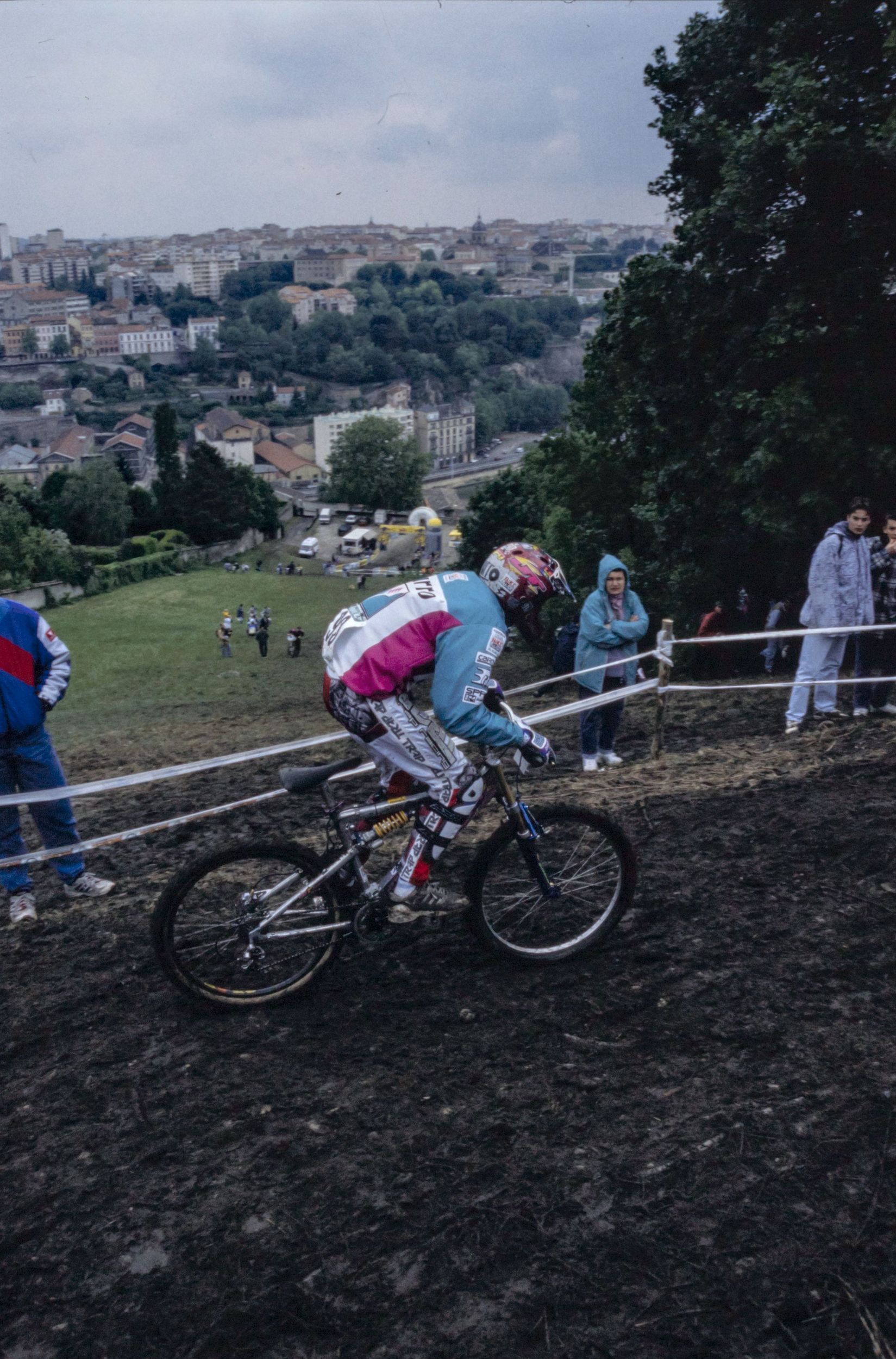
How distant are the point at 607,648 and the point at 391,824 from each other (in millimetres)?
4818

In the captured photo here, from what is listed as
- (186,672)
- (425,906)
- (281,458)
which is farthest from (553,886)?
(281,458)

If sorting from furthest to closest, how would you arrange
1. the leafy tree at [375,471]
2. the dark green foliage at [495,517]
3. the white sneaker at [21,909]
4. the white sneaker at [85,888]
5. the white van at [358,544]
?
the leafy tree at [375,471] → the white van at [358,544] → the dark green foliage at [495,517] → the white sneaker at [85,888] → the white sneaker at [21,909]

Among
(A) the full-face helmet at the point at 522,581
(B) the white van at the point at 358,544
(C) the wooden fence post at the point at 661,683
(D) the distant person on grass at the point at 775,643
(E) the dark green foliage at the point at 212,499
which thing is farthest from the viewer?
(B) the white van at the point at 358,544

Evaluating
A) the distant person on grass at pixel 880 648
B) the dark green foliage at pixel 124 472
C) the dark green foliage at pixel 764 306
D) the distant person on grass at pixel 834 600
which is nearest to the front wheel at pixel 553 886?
the distant person on grass at pixel 834 600

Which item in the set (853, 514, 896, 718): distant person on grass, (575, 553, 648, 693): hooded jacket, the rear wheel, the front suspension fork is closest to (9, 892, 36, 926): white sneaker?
the rear wheel

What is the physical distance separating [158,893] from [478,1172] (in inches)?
143

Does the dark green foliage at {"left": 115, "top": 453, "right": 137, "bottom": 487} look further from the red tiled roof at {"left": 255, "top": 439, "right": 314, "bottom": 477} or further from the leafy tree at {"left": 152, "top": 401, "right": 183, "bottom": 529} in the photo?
the red tiled roof at {"left": 255, "top": 439, "right": 314, "bottom": 477}

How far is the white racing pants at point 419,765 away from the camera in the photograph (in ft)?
17.1

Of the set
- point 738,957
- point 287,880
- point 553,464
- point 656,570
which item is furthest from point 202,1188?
point 553,464

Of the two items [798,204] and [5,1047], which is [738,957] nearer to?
[5,1047]

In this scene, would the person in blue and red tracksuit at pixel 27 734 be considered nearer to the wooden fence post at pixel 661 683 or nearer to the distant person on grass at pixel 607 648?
the distant person on grass at pixel 607 648

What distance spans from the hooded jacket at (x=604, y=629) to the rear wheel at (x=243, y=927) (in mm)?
5036

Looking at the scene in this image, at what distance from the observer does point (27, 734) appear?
657 cm

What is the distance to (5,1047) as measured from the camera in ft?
17.0
